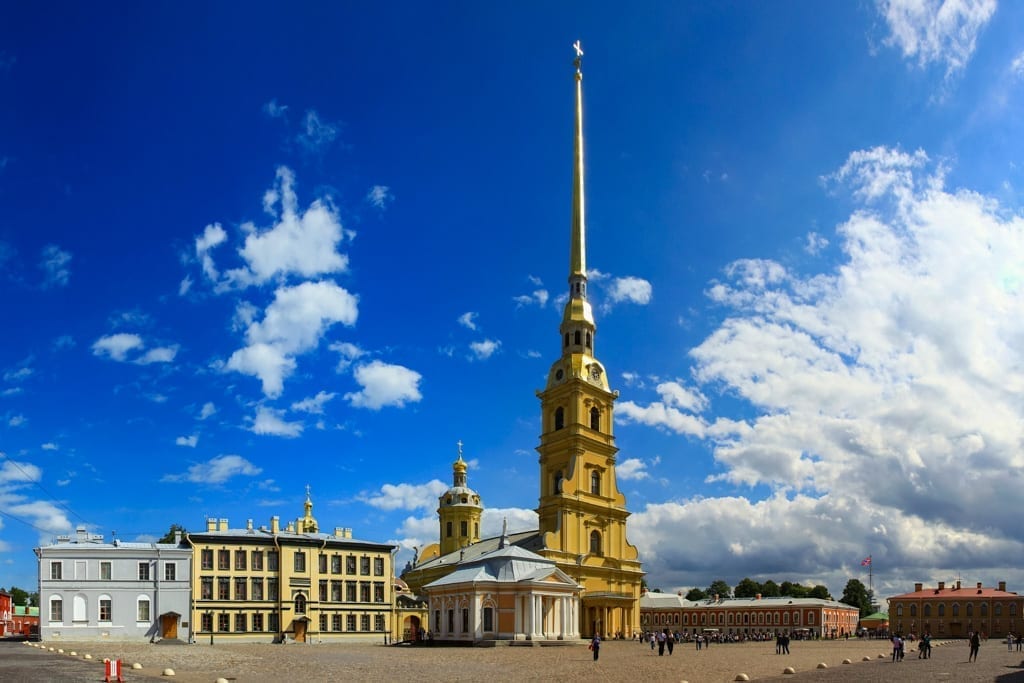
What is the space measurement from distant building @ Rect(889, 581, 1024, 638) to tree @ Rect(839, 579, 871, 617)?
22.7 metres

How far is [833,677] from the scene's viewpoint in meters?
28.4

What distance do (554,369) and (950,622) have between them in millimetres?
80279

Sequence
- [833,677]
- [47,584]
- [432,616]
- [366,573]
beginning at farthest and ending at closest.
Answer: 1. [366,573]
2. [432,616]
3. [47,584]
4. [833,677]

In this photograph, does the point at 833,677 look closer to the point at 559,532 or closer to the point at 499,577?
the point at 499,577

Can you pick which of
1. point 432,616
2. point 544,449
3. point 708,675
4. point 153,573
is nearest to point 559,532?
point 544,449

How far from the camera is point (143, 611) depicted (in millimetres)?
60031

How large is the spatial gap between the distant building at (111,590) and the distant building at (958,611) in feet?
327

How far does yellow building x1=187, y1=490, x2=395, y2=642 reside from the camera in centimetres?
6206

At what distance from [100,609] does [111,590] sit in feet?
4.55

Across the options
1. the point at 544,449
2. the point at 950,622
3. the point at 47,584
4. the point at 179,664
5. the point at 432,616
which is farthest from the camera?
the point at 950,622

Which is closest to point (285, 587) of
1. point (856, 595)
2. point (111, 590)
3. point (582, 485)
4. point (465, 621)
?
point (111, 590)

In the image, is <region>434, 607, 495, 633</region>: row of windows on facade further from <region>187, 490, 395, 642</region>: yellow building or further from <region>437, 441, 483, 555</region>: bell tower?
<region>437, 441, 483, 555</region>: bell tower

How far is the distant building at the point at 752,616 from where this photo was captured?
120m

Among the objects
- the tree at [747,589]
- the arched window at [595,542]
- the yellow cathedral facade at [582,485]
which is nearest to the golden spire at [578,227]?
the yellow cathedral facade at [582,485]
